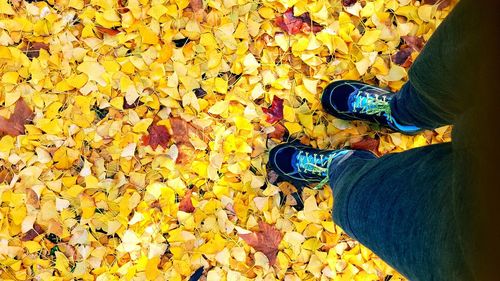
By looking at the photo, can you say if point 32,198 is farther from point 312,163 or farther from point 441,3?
point 441,3

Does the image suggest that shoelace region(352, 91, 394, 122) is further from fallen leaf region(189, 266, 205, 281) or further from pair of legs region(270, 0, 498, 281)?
fallen leaf region(189, 266, 205, 281)

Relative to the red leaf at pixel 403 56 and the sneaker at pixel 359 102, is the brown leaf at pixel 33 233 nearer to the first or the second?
the sneaker at pixel 359 102

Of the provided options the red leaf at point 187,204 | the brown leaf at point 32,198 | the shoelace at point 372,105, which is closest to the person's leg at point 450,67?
the shoelace at point 372,105

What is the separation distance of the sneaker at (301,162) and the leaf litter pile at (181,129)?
0.13 feet

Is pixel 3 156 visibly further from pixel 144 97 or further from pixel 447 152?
pixel 447 152

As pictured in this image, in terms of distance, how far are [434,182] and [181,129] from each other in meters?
0.82

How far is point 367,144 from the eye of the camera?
1343 mm

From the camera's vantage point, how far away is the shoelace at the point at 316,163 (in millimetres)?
1178

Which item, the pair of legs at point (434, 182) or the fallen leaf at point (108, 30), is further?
the fallen leaf at point (108, 30)

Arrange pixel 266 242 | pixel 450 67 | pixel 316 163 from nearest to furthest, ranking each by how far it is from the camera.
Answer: pixel 450 67 → pixel 316 163 → pixel 266 242

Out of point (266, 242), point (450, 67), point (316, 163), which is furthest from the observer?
point (266, 242)

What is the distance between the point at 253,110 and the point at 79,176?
1.69ft

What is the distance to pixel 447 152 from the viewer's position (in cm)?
65

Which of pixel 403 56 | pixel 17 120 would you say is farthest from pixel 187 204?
pixel 403 56
